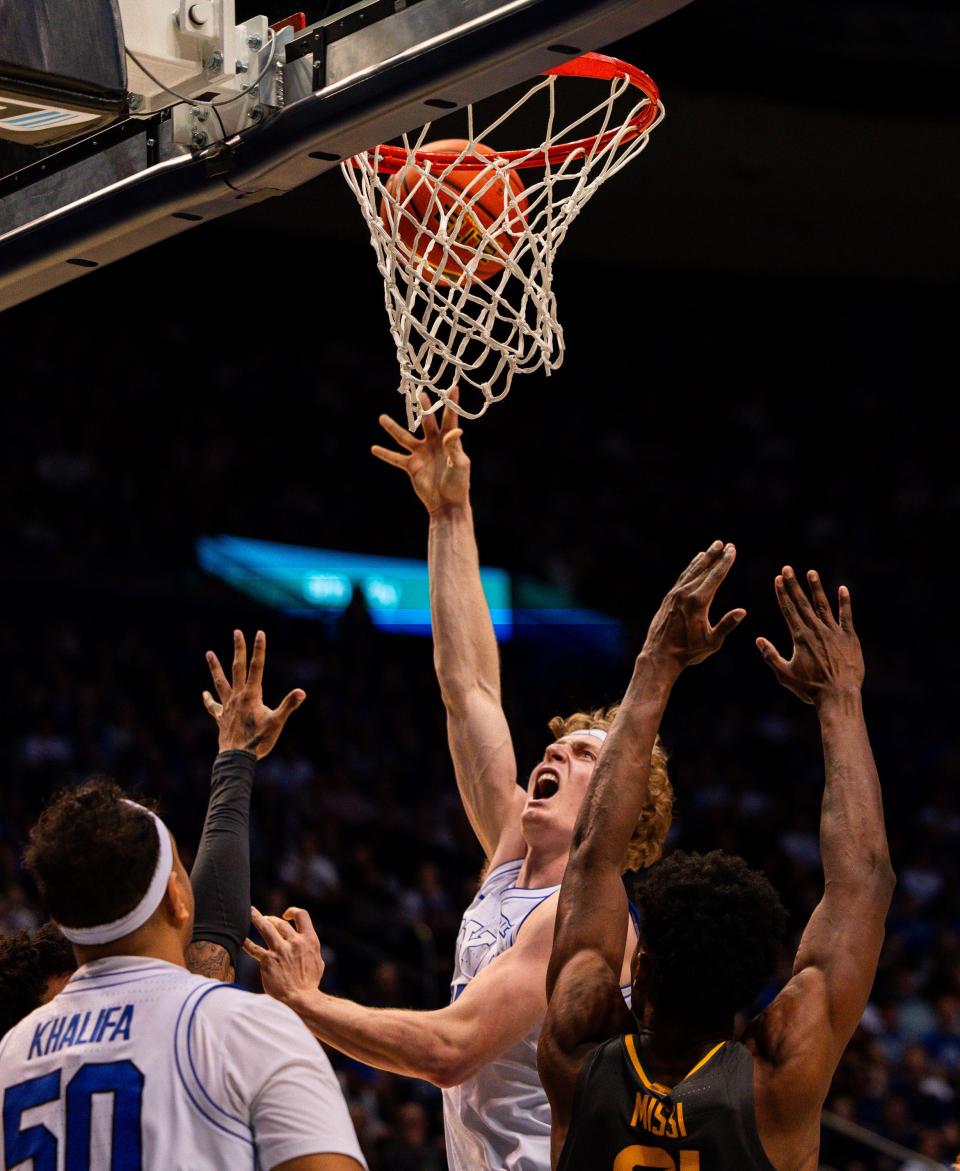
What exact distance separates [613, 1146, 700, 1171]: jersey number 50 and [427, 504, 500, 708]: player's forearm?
1842 mm

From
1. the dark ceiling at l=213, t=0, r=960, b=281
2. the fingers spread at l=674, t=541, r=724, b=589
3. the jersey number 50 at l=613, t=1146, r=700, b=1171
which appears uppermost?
the fingers spread at l=674, t=541, r=724, b=589

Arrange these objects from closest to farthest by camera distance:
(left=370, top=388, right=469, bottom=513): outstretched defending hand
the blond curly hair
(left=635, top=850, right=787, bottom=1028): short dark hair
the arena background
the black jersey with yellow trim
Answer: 1. the black jersey with yellow trim
2. (left=635, top=850, right=787, bottom=1028): short dark hair
3. the blond curly hair
4. (left=370, top=388, right=469, bottom=513): outstretched defending hand
5. the arena background

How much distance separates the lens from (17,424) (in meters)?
14.0

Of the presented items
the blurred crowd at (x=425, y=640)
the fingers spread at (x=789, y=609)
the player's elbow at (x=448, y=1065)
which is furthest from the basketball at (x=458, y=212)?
the blurred crowd at (x=425, y=640)

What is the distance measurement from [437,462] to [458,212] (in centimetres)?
65

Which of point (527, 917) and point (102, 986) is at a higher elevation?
point (102, 986)

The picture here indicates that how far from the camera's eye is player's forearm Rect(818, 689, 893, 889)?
2.75 meters

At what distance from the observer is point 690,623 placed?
2.90 m

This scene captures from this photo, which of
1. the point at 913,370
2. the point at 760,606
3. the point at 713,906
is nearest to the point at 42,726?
the point at 760,606

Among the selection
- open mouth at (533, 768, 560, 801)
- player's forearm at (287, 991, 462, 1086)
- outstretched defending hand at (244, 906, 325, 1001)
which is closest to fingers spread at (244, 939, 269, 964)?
outstretched defending hand at (244, 906, 325, 1001)

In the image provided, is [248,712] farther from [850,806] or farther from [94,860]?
[850,806]

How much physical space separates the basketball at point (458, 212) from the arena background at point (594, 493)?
525 centimetres

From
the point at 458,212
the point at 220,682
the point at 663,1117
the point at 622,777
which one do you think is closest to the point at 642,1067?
the point at 663,1117

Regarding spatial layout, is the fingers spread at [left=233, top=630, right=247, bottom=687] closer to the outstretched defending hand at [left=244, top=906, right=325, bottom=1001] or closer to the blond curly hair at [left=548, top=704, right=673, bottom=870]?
the outstretched defending hand at [left=244, top=906, right=325, bottom=1001]
